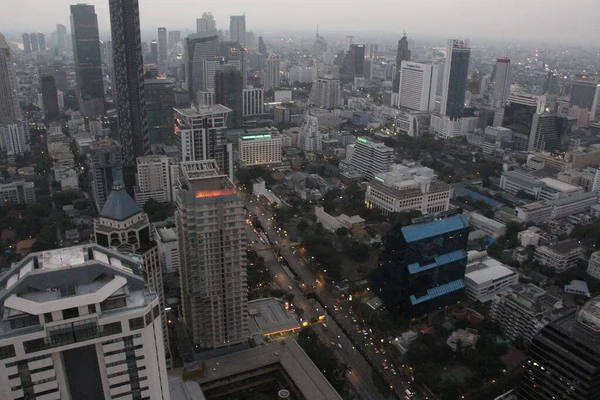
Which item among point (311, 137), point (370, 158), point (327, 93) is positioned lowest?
point (311, 137)

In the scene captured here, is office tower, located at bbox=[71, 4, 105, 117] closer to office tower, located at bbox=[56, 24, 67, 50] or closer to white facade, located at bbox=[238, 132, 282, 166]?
white facade, located at bbox=[238, 132, 282, 166]

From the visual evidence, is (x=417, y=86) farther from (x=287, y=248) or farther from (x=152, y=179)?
(x=287, y=248)

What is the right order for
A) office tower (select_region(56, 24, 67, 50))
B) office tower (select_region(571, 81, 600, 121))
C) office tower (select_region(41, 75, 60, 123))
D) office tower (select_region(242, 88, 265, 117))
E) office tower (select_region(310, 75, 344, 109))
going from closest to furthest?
office tower (select_region(41, 75, 60, 123)) < office tower (select_region(242, 88, 265, 117)) < office tower (select_region(571, 81, 600, 121)) < office tower (select_region(310, 75, 344, 109)) < office tower (select_region(56, 24, 67, 50))

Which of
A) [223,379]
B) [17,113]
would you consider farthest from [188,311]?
[17,113]

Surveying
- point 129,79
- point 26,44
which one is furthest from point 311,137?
point 26,44

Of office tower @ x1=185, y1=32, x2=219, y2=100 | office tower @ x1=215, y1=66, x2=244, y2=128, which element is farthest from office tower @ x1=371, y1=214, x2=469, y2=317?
office tower @ x1=185, y1=32, x2=219, y2=100

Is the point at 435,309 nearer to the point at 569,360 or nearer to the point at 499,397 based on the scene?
the point at 499,397

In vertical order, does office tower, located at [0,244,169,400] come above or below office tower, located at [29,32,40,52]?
below
